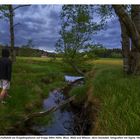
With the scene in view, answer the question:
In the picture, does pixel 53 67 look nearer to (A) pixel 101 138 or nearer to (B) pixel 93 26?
(B) pixel 93 26

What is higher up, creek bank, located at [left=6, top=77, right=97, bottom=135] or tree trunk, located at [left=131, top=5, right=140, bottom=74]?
tree trunk, located at [left=131, top=5, right=140, bottom=74]

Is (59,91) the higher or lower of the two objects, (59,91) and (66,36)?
the lower

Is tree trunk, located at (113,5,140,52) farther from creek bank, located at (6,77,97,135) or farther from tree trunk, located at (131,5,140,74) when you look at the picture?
tree trunk, located at (131,5,140,74)

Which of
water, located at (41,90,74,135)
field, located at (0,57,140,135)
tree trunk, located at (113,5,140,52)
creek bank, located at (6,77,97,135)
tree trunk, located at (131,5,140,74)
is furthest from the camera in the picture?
tree trunk, located at (131,5,140,74)

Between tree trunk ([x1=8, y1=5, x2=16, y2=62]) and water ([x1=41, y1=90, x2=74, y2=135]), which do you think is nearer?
water ([x1=41, y1=90, x2=74, y2=135])

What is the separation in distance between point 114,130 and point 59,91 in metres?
19.1

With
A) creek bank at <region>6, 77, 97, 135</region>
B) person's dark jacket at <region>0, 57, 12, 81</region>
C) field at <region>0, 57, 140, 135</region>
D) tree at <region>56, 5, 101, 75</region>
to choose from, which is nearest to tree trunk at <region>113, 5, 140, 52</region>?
field at <region>0, 57, 140, 135</region>

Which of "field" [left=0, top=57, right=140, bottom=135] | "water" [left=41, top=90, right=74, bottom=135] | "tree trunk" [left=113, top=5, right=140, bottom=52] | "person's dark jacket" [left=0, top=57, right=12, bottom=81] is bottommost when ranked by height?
"water" [left=41, top=90, right=74, bottom=135]

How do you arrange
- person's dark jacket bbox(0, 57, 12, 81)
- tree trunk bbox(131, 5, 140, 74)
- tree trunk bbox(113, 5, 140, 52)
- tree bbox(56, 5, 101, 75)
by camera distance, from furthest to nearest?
1. tree bbox(56, 5, 101, 75)
2. tree trunk bbox(131, 5, 140, 74)
3. person's dark jacket bbox(0, 57, 12, 81)
4. tree trunk bbox(113, 5, 140, 52)

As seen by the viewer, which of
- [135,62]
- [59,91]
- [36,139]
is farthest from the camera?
[59,91]

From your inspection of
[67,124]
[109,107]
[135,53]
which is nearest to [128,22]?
[109,107]

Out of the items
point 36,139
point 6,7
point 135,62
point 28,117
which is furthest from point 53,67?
point 36,139

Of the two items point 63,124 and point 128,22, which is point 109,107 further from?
point 63,124

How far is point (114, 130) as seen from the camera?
853 centimetres
